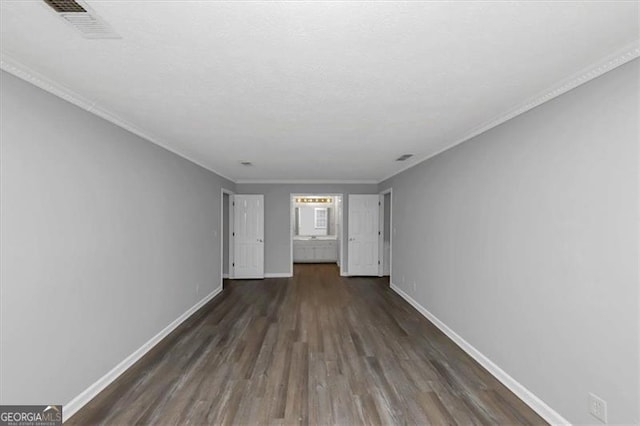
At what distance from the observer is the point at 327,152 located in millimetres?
3959

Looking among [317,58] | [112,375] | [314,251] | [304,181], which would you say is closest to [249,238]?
[304,181]

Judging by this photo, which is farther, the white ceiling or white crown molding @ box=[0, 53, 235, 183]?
white crown molding @ box=[0, 53, 235, 183]

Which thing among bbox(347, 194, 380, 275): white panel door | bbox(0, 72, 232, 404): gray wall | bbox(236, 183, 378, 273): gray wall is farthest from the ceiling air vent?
bbox(347, 194, 380, 275): white panel door

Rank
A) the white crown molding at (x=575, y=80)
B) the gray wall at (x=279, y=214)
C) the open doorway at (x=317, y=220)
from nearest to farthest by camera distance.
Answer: the white crown molding at (x=575, y=80)
the gray wall at (x=279, y=214)
the open doorway at (x=317, y=220)

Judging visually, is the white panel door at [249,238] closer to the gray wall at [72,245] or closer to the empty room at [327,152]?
the empty room at [327,152]

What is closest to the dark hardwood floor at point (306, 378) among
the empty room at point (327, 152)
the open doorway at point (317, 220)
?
the empty room at point (327, 152)

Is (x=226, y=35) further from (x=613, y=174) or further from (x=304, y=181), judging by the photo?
(x=304, y=181)

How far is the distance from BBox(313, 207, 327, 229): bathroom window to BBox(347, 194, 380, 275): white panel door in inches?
107

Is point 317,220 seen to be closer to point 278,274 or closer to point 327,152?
point 278,274

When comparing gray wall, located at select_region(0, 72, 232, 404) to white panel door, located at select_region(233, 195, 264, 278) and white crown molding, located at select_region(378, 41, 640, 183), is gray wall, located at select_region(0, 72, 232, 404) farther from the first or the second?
white crown molding, located at select_region(378, 41, 640, 183)

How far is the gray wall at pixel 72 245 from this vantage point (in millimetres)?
1781

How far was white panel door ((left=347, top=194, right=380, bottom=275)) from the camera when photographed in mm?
7059

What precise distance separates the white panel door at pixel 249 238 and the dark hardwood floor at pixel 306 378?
244 centimetres

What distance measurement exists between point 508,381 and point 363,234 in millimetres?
4739
